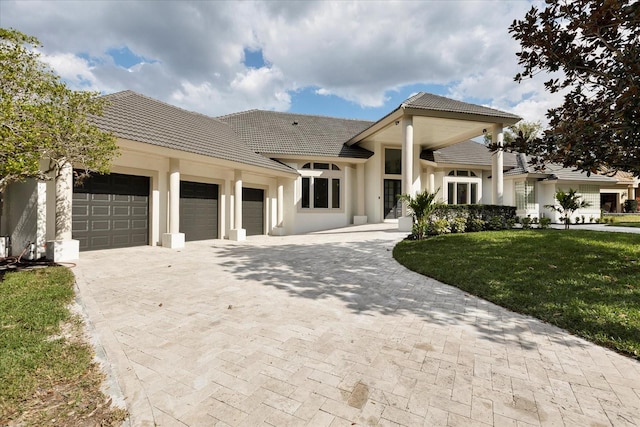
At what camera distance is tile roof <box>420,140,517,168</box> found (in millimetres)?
21719

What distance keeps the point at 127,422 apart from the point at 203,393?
1.88 feet

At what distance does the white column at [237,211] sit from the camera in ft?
46.0

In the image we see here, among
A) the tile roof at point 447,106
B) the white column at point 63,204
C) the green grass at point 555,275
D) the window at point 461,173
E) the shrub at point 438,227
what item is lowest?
the green grass at point 555,275

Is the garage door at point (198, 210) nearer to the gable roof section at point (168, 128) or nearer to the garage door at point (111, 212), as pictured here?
the garage door at point (111, 212)

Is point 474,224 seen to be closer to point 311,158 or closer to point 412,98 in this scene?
point 412,98

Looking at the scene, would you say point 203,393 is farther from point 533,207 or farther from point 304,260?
point 533,207

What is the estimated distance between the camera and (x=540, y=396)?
254 cm

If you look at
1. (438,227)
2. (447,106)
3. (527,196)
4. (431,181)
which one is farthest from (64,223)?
(527,196)

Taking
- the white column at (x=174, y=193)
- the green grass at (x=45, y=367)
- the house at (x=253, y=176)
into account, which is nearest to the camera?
the green grass at (x=45, y=367)

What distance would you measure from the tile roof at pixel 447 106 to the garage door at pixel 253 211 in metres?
9.22

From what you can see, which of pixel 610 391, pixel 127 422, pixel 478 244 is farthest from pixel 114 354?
pixel 478 244

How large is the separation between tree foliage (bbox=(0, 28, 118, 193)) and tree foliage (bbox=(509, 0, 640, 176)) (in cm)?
899

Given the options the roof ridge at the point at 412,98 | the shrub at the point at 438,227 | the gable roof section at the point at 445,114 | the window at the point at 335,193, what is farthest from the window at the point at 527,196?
the window at the point at 335,193

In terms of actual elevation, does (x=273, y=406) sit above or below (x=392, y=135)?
below
